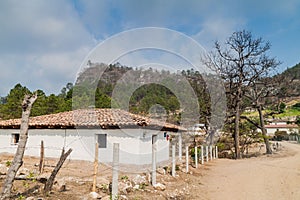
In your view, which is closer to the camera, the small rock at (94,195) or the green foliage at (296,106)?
the small rock at (94,195)

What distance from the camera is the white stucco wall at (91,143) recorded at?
11273 millimetres

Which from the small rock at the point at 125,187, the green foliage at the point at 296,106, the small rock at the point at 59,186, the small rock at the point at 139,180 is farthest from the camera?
the green foliage at the point at 296,106

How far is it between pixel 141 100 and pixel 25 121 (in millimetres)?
10826

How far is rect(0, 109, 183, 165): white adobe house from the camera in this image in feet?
37.1

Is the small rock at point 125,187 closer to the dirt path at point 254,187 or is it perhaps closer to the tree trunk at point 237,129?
the dirt path at point 254,187

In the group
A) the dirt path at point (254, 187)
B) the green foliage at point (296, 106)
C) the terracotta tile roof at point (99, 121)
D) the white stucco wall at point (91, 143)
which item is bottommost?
the dirt path at point (254, 187)

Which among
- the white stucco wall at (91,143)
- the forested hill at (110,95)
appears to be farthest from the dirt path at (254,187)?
the forested hill at (110,95)

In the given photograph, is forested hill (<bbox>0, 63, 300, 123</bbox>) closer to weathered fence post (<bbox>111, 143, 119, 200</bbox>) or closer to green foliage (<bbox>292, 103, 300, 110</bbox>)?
weathered fence post (<bbox>111, 143, 119, 200</bbox>)

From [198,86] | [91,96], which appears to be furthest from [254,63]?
[91,96]

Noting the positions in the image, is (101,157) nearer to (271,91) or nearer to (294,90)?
(271,91)

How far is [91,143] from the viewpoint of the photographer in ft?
40.2

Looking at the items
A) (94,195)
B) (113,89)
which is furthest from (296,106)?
(94,195)

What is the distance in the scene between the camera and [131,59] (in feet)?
35.5

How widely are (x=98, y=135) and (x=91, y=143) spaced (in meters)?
0.55
